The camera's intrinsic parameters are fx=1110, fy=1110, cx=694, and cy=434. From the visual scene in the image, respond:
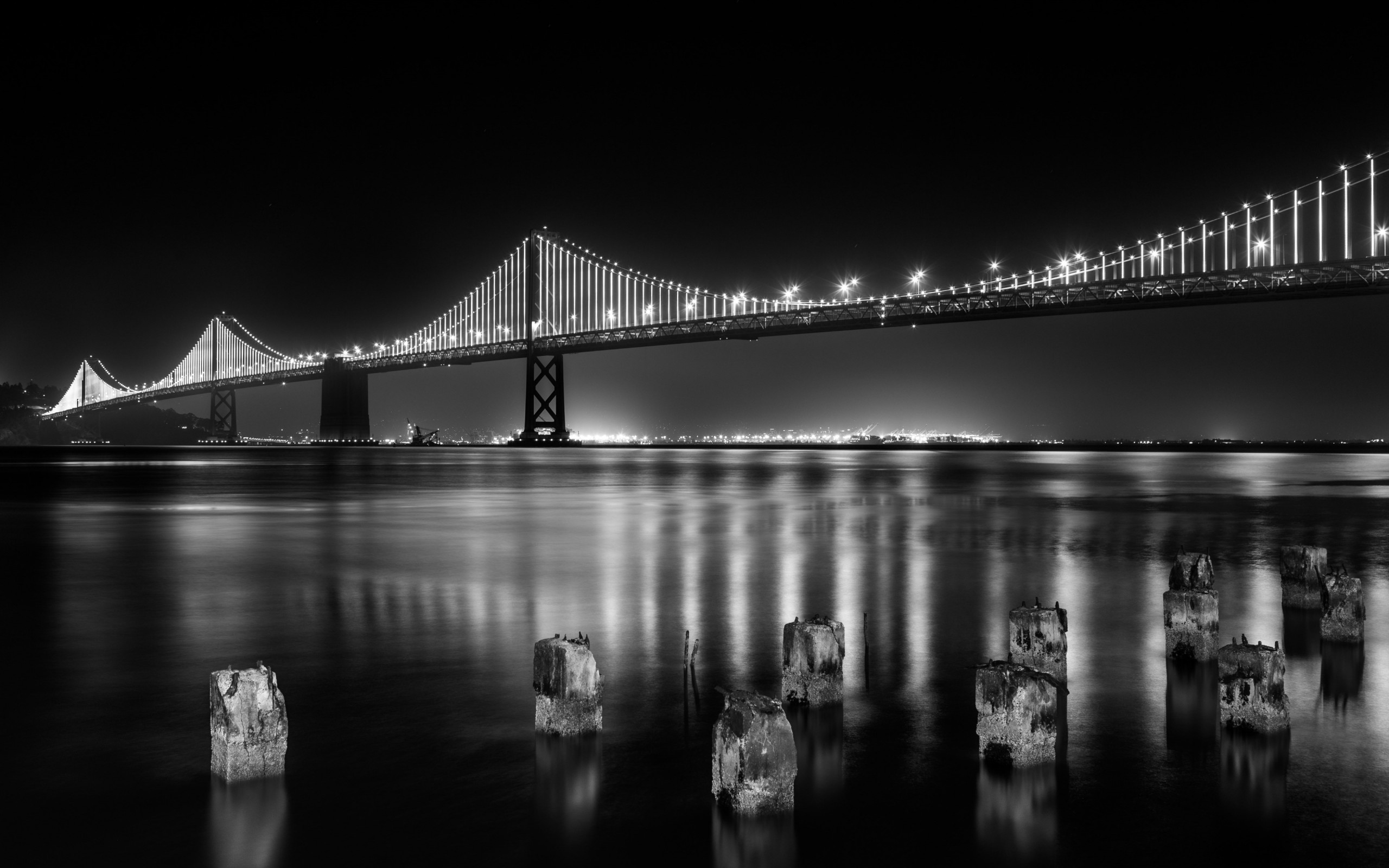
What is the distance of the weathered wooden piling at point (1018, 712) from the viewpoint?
4527 millimetres

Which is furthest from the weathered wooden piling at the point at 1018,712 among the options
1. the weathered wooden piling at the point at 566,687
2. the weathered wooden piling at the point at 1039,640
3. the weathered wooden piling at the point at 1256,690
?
the weathered wooden piling at the point at 566,687

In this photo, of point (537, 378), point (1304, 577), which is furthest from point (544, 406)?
point (1304, 577)

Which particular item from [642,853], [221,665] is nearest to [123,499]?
[221,665]

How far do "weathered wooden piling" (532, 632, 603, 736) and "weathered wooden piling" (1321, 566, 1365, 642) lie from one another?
Result: 5107 millimetres

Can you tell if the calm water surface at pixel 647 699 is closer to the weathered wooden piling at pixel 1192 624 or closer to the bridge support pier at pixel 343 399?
the weathered wooden piling at pixel 1192 624

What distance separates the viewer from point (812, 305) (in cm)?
6981

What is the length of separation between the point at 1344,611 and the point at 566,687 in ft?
17.6

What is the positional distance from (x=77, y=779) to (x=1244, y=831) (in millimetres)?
4676

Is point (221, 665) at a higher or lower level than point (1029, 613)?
lower

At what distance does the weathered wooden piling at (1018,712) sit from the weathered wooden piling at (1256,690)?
A: 3.57 feet

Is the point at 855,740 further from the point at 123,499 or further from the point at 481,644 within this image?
the point at 123,499

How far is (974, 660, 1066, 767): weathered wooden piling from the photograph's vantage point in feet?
14.9

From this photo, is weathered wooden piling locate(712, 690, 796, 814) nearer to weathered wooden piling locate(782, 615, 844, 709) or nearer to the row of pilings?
the row of pilings

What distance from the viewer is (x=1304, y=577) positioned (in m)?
8.77
